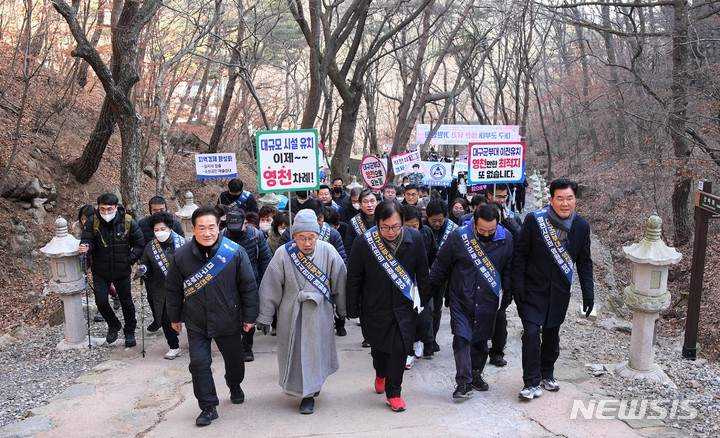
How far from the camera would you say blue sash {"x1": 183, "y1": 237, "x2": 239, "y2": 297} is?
4.87 meters

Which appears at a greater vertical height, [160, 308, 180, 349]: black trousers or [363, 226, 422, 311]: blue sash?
[363, 226, 422, 311]: blue sash

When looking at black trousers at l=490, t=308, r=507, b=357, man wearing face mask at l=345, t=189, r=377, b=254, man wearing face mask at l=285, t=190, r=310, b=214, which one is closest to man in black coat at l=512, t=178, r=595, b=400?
black trousers at l=490, t=308, r=507, b=357

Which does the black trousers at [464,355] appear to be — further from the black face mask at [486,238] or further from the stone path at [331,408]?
the black face mask at [486,238]

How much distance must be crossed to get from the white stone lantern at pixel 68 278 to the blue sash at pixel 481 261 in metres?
4.61

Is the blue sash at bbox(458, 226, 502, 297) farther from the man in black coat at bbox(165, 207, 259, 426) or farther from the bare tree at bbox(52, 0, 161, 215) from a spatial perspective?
the bare tree at bbox(52, 0, 161, 215)

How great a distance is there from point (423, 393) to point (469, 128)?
18.6m

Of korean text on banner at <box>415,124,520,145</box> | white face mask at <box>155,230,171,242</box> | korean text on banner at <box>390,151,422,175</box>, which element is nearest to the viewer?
white face mask at <box>155,230,171,242</box>

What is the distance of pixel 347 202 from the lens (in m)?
10.2

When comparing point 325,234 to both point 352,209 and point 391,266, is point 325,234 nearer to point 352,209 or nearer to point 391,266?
point 391,266

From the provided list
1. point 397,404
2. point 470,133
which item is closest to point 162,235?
point 397,404

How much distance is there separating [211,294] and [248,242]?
189 centimetres

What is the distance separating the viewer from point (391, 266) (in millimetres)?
5102

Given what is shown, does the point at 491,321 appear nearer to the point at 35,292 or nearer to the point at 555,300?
the point at 555,300

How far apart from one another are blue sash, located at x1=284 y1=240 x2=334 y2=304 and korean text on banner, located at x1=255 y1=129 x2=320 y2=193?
197cm
